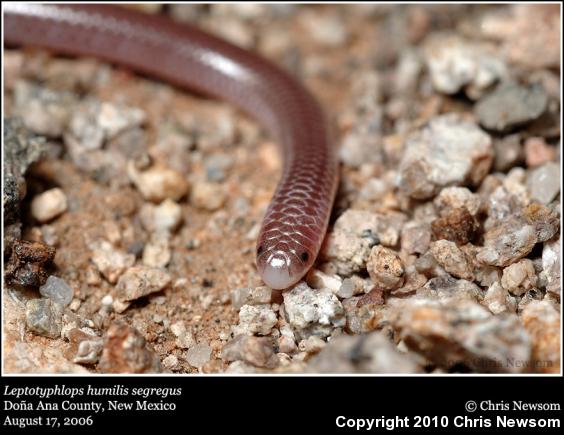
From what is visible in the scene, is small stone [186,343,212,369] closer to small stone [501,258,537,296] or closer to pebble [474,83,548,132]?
small stone [501,258,537,296]

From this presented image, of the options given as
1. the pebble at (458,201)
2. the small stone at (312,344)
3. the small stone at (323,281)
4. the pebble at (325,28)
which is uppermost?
the pebble at (325,28)

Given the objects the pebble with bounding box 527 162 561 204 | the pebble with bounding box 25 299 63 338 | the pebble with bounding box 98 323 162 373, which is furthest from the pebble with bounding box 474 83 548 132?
the pebble with bounding box 25 299 63 338

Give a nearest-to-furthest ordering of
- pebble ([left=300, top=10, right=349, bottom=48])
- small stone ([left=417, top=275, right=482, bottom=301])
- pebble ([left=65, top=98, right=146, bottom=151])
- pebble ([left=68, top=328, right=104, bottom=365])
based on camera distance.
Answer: pebble ([left=68, top=328, right=104, bottom=365]) < small stone ([left=417, top=275, right=482, bottom=301]) < pebble ([left=65, top=98, right=146, bottom=151]) < pebble ([left=300, top=10, right=349, bottom=48])

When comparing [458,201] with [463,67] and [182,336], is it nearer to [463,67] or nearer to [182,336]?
[463,67]

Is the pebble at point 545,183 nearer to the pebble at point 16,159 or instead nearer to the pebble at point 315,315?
the pebble at point 315,315

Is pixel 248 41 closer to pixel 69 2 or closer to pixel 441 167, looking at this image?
pixel 69 2

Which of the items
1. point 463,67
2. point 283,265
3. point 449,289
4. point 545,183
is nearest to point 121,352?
point 283,265

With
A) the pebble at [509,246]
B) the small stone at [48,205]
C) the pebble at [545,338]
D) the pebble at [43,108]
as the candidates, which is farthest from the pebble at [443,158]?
the pebble at [43,108]
